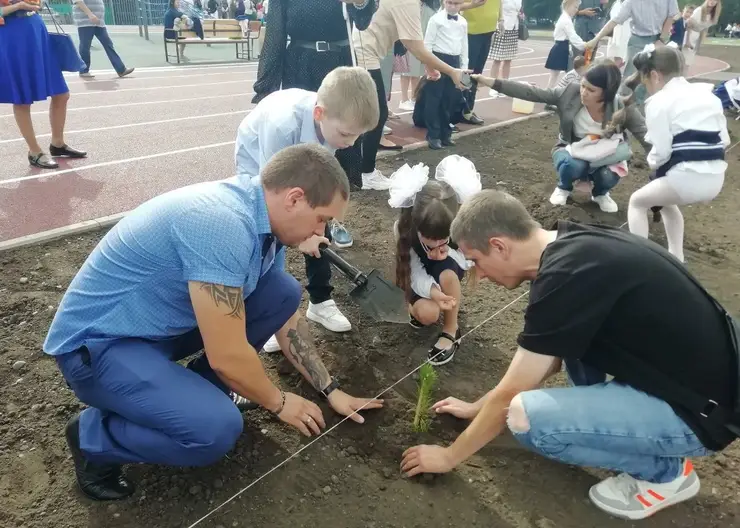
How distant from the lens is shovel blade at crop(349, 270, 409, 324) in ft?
10.2

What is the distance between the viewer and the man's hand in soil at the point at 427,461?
2.20 m

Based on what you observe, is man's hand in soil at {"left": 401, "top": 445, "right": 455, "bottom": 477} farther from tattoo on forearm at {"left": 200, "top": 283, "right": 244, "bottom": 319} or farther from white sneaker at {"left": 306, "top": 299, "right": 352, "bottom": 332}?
white sneaker at {"left": 306, "top": 299, "right": 352, "bottom": 332}

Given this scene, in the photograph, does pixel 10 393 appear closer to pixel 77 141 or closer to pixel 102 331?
pixel 102 331

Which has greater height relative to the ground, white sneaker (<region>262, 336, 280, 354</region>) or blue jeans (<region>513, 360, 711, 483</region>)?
blue jeans (<region>513, 360, 711, 483</region>)

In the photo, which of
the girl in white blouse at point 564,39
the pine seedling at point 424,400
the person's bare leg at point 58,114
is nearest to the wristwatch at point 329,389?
the pine seedling at point 424,400

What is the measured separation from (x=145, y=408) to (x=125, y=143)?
5426mm

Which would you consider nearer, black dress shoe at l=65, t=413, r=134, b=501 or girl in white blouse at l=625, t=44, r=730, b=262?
black dress shoe at l=65, t=413, r=134, b=501

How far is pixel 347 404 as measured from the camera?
2541mm

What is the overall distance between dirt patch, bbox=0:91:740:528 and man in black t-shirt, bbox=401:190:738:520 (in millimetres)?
189

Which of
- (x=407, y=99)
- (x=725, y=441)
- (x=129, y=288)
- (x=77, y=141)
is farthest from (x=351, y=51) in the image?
(x=407, y=99)

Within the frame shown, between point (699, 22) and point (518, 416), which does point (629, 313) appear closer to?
point (518, 416)

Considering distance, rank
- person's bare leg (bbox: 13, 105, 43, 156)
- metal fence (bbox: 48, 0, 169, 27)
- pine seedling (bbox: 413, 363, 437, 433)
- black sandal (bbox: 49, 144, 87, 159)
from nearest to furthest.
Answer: pine seedling (bbox: 413, 363, 437, 433) → person's bare leg (bbox: 13, 105, 43, 156) → black sandal (bbox: 49, 144, 87, 159) → metal fence (bbox: 48, 0, 169, 27)

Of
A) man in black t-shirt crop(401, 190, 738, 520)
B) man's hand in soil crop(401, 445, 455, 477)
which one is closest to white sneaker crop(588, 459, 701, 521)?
man in black t-shirt crop(401, 190, 738, 520)

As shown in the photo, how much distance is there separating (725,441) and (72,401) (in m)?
2.57
